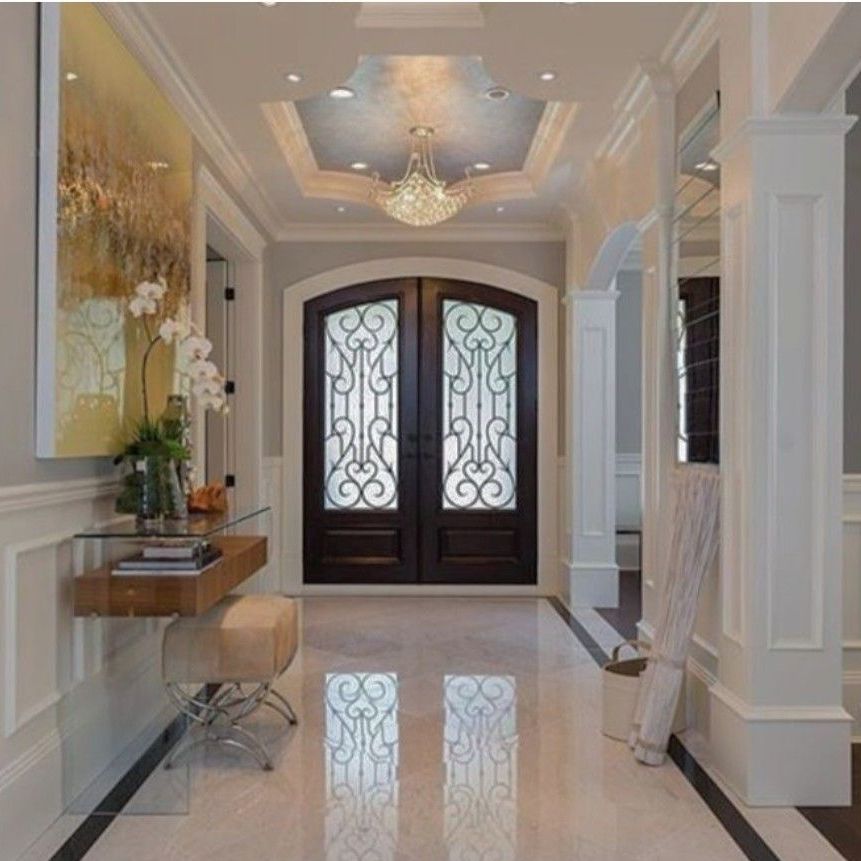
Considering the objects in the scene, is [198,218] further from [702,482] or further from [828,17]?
[828,17]

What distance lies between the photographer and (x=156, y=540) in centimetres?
296

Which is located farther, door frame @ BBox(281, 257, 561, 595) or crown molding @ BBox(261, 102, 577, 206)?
door frame @ BBox(281, 257, 561, 595)

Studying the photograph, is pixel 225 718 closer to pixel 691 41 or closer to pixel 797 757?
pixel 797 757

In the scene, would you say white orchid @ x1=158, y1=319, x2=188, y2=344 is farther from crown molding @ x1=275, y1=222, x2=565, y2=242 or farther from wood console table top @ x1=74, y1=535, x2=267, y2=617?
crown molding @ x1=275, y1=222, x2=565, y2=242

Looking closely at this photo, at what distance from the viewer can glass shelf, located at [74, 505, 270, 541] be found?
9.71 ft

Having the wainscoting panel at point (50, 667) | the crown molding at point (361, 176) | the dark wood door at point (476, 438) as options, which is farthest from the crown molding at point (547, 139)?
the wainscoting panel at point (50, 667)

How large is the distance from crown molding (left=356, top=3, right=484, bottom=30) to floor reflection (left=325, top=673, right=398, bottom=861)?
2859 mm

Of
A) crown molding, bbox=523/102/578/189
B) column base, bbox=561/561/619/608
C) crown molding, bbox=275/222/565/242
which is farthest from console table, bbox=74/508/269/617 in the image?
crown molding, bbox=275/222/565/242

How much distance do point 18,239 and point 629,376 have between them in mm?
6501

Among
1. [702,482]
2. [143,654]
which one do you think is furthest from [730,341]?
[143,654]

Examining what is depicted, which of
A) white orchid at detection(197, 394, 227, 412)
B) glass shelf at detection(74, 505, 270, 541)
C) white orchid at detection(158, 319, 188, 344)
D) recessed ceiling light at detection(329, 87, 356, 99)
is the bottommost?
glass shelf at detection(74, 505, 270, 541)

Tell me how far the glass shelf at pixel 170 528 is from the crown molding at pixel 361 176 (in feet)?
7.33

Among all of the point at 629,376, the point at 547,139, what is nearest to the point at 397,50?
the point at 547,139

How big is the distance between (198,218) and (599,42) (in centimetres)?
216
